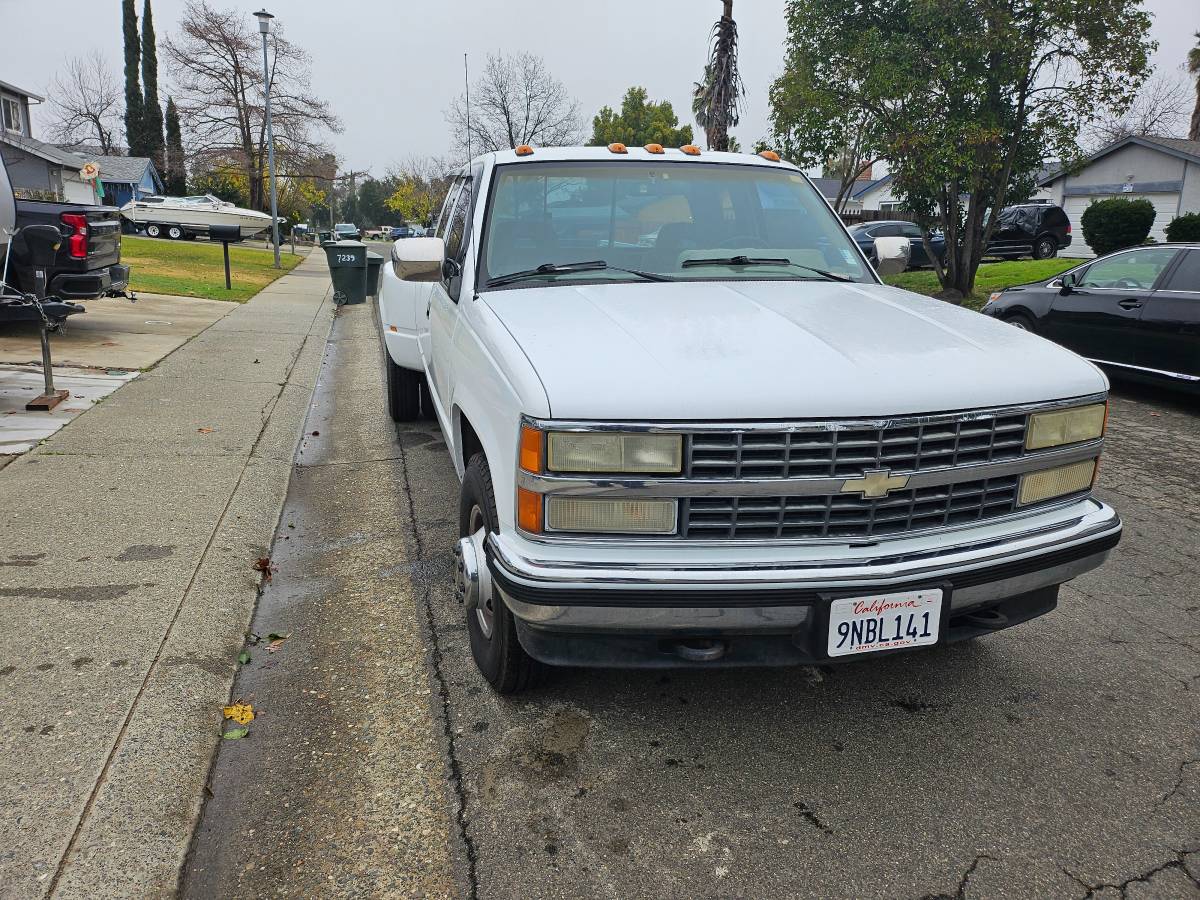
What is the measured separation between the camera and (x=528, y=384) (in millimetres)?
2516

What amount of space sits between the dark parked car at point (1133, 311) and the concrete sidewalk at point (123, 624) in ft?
23.5

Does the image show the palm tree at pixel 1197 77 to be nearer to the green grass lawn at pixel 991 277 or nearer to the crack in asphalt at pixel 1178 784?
the green grass lawn at pixel 991 277

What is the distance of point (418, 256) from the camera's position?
402 cm

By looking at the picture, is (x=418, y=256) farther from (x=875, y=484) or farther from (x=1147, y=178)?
(x=1147, y=178)

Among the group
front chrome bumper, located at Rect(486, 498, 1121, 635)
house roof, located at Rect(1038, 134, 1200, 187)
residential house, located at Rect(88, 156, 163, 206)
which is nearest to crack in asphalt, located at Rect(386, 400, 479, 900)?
front chrome bumper, located at Rect(486, 498, 1121, 635)

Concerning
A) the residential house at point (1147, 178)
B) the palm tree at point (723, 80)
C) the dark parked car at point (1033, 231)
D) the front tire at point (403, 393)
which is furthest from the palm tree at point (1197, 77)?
the front tire at point (403, 393)

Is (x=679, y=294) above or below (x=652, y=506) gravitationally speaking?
above

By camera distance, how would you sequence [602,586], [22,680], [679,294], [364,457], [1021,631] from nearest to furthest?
[602,586], [22,680], [679,294], [1021,631], [364,457]

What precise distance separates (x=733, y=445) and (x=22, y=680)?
2.53 metres

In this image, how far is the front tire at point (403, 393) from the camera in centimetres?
700

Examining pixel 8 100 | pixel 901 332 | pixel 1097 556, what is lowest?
pixel 1097 556

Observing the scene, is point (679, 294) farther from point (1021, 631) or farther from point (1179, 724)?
point (1179, 724)

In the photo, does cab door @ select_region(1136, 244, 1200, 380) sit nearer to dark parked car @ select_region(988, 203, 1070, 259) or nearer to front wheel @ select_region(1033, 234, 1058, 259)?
dark parked car @ select_region(988, 203, 1070, 259)

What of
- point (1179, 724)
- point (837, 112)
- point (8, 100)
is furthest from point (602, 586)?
point (8, 100)
